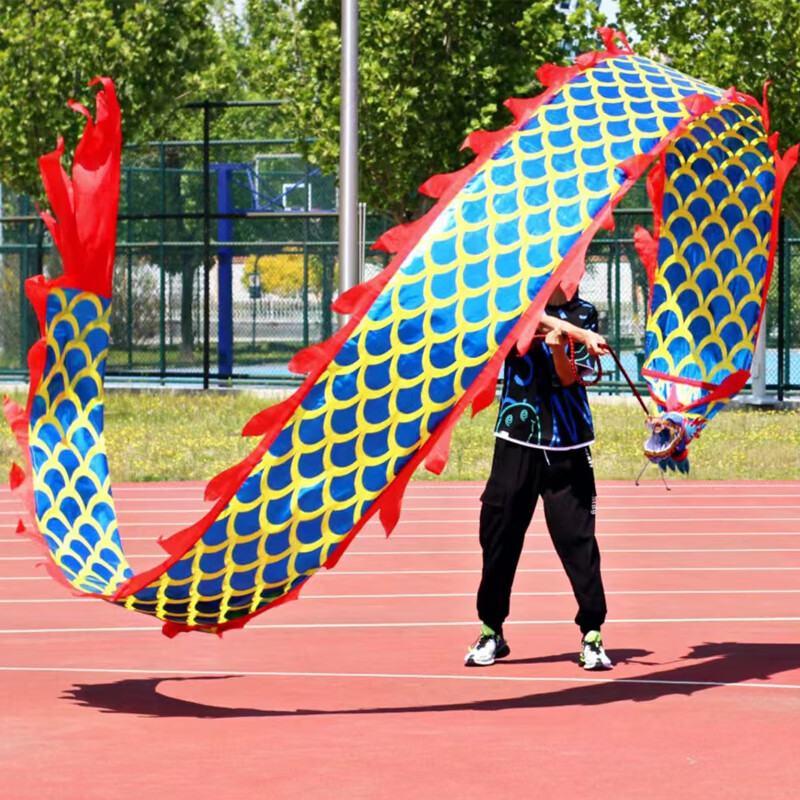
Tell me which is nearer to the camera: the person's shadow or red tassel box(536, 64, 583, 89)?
the person's shadow

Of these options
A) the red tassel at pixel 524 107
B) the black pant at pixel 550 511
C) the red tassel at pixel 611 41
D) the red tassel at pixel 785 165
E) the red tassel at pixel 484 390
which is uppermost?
the red tassel at pixel 611 41

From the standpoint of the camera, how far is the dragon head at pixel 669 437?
9695 mm

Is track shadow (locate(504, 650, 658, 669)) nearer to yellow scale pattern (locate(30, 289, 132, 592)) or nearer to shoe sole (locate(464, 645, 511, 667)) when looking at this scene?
shoe sole (locate(464, 645, 511, 667))

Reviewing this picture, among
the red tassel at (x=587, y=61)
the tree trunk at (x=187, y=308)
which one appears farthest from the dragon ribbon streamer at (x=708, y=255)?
the tree trunk at (x=187, y=308)

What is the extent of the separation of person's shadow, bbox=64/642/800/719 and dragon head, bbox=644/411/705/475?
908mm

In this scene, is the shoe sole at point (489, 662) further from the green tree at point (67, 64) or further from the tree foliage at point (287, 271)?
the tree foliage at point (287, 271)

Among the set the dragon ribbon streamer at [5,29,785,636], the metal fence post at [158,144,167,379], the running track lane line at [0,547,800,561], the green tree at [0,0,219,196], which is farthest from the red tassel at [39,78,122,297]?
the metal fence post at [158,144,167,379]

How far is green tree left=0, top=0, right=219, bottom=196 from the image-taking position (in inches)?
1126

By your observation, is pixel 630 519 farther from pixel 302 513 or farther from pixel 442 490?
pixel 302 513

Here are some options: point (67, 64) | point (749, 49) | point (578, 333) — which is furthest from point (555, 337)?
point (67, 64)

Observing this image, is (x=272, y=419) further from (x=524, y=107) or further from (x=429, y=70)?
(x=429, y=70)

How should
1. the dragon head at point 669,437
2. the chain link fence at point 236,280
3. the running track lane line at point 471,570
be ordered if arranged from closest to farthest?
the dragon head at point 669,437, the running track lane line at point 471,570, the chain link fence at point 236,280

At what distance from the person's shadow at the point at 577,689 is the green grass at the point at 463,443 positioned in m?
8.86

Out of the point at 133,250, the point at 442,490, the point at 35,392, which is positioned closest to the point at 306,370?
the point at 35,392
